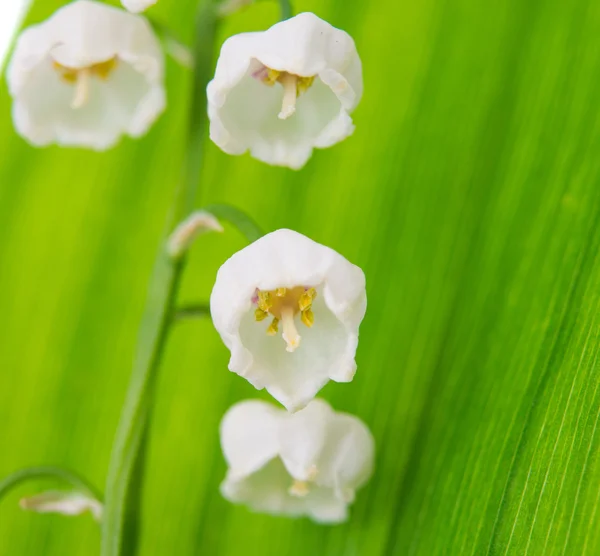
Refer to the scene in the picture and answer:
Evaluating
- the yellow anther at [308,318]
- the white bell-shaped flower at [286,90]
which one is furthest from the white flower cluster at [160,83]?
the yellow anther at [308,318]

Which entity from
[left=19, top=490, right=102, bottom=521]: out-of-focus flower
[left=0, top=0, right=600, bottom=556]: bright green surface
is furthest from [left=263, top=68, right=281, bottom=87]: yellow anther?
[left=19, top=490, right=102, bottom=521]: out-of-focus flower

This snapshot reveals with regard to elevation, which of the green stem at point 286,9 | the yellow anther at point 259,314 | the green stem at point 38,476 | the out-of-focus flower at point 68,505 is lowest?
the out-of-focus flower at point 68,505

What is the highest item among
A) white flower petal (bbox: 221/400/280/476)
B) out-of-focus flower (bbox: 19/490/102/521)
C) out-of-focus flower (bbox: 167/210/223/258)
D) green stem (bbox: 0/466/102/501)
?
out-of-focus flower (bbox: 167/210/223/258)

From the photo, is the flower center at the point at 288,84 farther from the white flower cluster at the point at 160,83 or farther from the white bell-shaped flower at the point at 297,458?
the white bell-shaped flower at the point at 297,458

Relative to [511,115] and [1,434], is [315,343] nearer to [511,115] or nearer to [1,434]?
[511,115]

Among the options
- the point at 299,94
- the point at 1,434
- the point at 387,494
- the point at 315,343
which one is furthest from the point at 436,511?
the point at 1,434

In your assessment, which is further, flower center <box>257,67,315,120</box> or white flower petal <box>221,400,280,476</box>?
white flower petal <box>221,400,280,476</box>

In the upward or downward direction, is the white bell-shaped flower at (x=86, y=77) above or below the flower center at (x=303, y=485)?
above

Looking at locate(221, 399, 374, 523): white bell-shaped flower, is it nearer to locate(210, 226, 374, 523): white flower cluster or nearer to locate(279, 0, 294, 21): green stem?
locate(210, 226, 374, 523): white flower cluster
